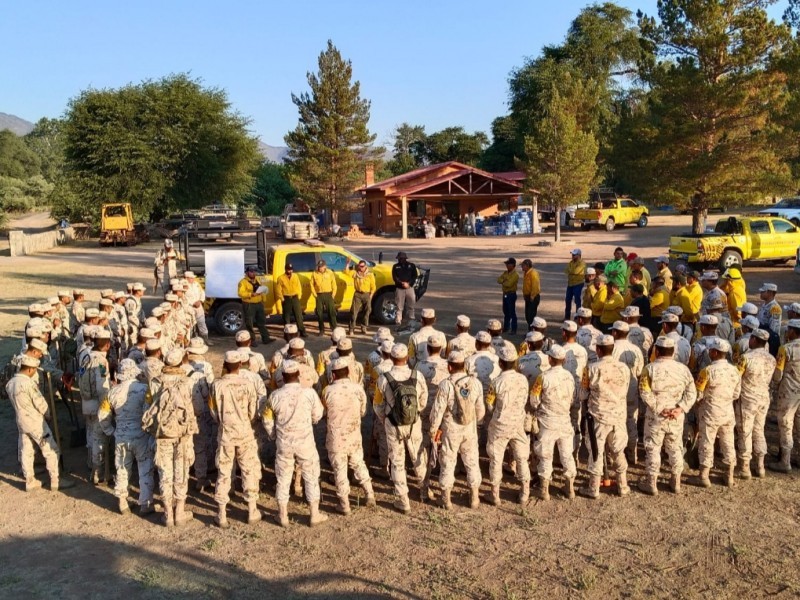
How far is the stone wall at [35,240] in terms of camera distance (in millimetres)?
31109

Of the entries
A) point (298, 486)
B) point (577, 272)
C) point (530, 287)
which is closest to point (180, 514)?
point (298, 486)

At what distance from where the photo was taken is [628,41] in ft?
177

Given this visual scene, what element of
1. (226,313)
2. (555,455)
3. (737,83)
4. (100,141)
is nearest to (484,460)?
(555,455)

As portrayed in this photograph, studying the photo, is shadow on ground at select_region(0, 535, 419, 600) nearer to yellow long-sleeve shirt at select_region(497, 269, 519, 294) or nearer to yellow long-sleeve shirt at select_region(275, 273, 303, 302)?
yellow long-sleeve shirt at select_region(275, 273, 303, 302)

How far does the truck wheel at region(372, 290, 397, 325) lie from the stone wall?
24545mm

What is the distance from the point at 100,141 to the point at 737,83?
3462 centimetres

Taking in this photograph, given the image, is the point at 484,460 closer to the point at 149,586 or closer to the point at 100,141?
the point at 149,586

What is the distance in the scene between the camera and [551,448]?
20.8 feet

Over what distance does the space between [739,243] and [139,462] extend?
1850 centimetres

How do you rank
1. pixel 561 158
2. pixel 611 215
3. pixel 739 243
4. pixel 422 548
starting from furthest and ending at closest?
pixel 611 215 → pixel 561 158 → pixel 739 243 → pixel 422 548

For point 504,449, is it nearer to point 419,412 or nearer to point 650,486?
point 419,412

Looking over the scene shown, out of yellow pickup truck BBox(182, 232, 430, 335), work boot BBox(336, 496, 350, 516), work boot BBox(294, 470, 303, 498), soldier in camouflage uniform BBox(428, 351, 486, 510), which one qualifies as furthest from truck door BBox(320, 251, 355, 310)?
work boot BBox(336, 496, 350, 516)

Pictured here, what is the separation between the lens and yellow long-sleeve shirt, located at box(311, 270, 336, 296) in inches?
494

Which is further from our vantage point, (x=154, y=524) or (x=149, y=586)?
(x=154, y=524)
